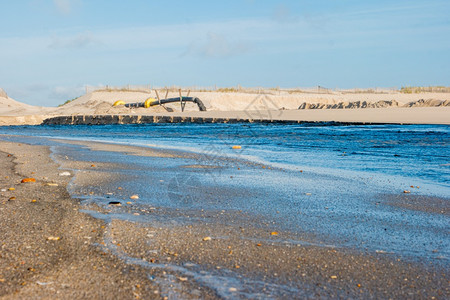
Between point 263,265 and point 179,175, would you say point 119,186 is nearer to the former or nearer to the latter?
point 179,175

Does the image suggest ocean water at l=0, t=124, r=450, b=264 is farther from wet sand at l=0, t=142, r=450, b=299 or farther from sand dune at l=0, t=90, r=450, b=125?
sand dune at l=0, t=90, r=450, b=125

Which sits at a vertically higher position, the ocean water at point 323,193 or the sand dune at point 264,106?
the sand dune at point 264,106

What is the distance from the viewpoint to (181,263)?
2.83 m

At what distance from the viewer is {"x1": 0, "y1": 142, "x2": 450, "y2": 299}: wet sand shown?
8.00ft

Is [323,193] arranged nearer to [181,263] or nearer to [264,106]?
[181,263]

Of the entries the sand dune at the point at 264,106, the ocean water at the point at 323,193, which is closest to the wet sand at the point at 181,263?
the ocean water at the point at 323,193

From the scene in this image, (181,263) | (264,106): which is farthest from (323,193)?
(264,106)

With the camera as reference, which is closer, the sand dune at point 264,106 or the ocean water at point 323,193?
the ocean water at point 323,193

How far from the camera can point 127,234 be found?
11.1ft

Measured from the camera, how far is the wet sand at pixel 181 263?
8.00 ft

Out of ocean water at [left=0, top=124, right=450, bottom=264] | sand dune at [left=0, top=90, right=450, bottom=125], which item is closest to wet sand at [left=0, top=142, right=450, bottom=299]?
ocean water at [left=0, top=124, right=450, bottom=264]

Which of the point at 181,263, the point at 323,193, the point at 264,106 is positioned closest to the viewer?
the point at 181,263

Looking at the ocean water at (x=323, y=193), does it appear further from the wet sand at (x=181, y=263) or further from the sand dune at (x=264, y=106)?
the sand dune at (x=264, y=106)

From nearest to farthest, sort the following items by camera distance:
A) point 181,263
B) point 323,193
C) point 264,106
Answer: point 181,263 → point 323,193 → point 264,106
